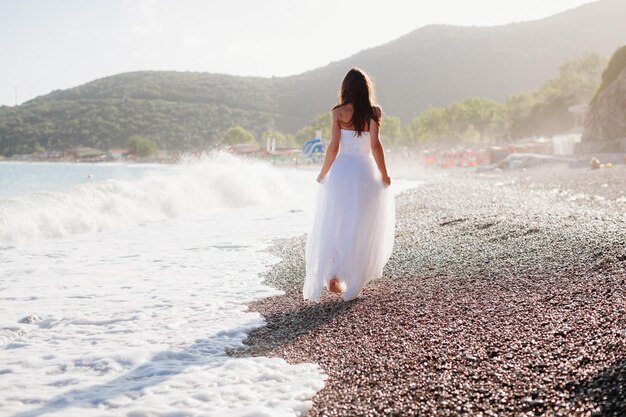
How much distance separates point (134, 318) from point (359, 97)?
316 cm

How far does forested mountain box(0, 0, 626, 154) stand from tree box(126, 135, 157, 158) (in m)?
6.67

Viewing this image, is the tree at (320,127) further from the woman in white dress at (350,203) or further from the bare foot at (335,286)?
the bare foot at (335,286)

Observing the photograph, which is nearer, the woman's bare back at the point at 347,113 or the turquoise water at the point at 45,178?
the woman's bare back at the point at 347,113

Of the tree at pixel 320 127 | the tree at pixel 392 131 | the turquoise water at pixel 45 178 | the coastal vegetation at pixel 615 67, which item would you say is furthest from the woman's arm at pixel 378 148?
the tree at pixel 392 131

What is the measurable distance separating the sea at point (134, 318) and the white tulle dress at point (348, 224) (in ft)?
2.73

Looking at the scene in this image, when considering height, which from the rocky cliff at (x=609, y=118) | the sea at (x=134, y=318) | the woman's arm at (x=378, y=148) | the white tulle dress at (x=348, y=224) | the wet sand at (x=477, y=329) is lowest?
the sea at (x=134, y=318)

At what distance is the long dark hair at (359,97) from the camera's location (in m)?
5.38

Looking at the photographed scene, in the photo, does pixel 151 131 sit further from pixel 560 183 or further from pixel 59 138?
pixel 560 183

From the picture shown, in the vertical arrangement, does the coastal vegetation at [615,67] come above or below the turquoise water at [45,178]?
above

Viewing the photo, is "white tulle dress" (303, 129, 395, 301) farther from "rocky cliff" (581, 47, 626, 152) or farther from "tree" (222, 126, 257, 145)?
"tree" (222, 126, 257, 145)

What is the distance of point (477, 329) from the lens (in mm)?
4039

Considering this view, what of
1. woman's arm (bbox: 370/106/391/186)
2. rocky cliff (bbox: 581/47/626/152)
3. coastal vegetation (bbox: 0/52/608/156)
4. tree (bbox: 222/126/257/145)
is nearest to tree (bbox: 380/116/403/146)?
coastal vegetation (bbox: 0/52/608/156)

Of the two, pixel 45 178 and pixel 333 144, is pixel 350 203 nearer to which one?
pixel 333 144

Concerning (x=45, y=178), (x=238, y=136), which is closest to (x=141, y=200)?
(x=45, y=178)
